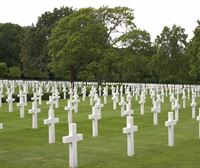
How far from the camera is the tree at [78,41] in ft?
118

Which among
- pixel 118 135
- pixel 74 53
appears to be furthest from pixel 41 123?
pixel 74 53

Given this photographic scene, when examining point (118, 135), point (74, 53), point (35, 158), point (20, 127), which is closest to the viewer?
point (35, 158)

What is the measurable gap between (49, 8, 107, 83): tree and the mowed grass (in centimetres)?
2028

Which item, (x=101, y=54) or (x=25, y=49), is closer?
(x=101, y=54)

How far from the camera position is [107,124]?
50.5 feet

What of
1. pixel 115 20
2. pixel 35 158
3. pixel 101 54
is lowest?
pixel 35 158

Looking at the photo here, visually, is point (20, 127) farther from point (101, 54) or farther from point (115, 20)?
point (115, 20)

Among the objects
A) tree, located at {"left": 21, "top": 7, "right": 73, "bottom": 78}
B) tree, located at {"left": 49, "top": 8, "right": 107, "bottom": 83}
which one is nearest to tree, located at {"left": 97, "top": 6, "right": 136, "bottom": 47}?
tree, located at {"left": 49, "top": 8, "right": 107, "bottom": 83}

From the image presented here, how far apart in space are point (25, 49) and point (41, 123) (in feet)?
160

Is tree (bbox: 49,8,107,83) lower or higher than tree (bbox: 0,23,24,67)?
lower

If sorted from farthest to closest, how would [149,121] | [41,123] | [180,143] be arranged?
[149,121]
[41,123]
[180,143]

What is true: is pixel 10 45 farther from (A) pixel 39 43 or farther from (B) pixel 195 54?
(B) pixel 195 54

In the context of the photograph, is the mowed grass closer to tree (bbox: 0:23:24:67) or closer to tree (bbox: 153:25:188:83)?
tree (bbox: 153:25:188:83)

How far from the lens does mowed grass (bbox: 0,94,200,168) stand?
29.7ft
